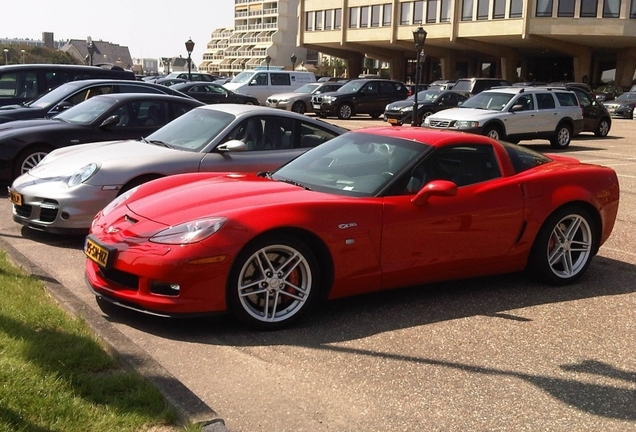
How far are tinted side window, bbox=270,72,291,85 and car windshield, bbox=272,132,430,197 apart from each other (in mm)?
29542

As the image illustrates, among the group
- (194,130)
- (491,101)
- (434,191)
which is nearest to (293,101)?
(491,101)

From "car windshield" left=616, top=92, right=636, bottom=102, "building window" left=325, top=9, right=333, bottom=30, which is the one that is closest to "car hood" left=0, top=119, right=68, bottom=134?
"car windshield" left=616, top=92, right=636, bottom=102

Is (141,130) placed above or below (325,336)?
above

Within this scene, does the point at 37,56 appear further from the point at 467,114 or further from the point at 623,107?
the point at 467,114

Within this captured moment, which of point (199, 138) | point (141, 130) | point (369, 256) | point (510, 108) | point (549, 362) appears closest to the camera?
point (549, 362)

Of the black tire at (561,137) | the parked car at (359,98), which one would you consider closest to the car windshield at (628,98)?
the parked car at (359,98)

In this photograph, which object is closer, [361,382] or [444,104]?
[361,382]

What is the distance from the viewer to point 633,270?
7281mm

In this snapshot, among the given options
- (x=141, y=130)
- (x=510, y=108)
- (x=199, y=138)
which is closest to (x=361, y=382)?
(x=199, y=138)

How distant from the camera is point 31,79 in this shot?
1568cm

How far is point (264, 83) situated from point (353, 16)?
1684 inches

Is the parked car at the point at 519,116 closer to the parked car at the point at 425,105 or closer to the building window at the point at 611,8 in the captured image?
the parked car at the point at 425,105

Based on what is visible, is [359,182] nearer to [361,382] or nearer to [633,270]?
[361,382]

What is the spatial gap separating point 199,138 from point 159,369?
476 cm
